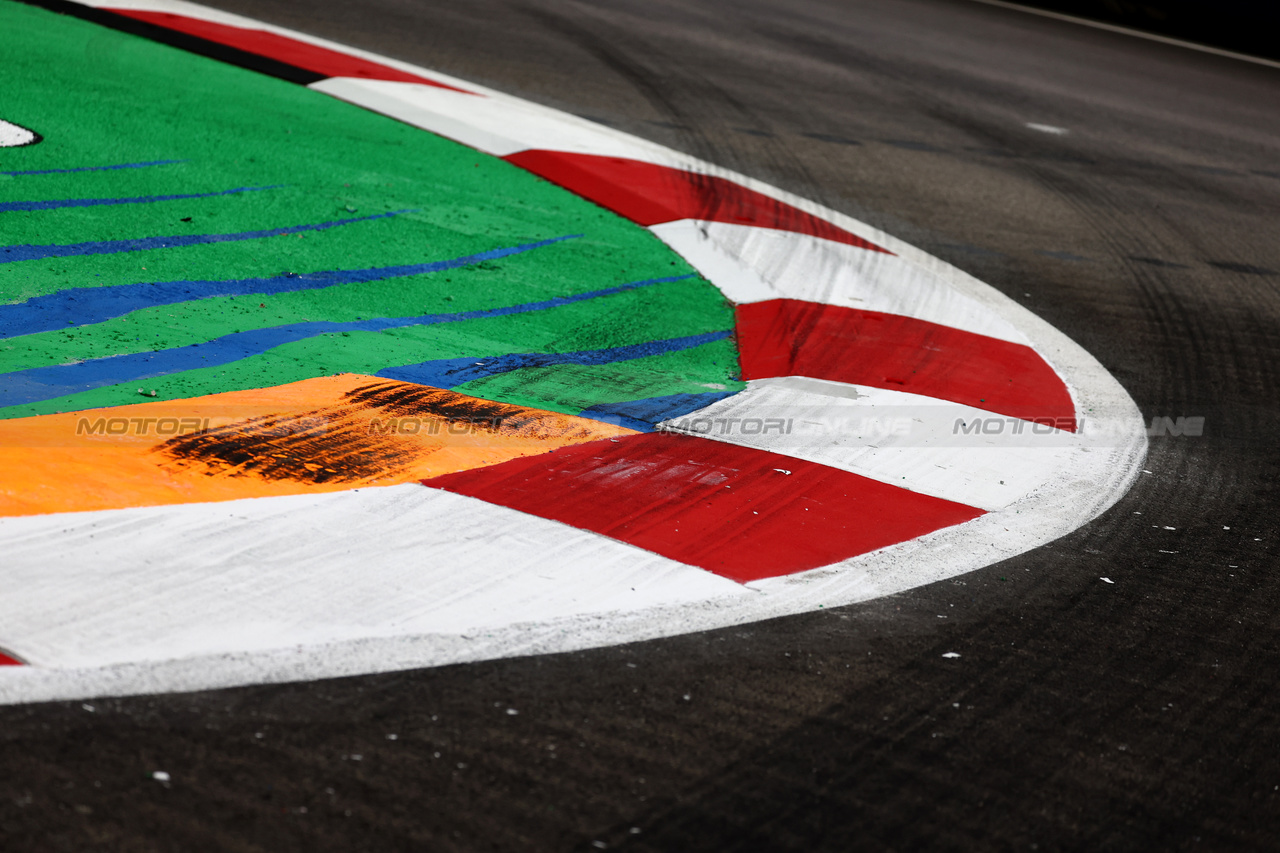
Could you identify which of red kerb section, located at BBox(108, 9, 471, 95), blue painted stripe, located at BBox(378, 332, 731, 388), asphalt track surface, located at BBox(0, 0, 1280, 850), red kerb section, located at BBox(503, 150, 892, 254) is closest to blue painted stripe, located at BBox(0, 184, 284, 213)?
red kerb section, located at BBox(503, 150, 892, 254)

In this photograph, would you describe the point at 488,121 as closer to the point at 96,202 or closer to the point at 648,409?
the point at 96,202

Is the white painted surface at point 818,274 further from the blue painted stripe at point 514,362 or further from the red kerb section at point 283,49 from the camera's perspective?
the red kerb section at point 283,49

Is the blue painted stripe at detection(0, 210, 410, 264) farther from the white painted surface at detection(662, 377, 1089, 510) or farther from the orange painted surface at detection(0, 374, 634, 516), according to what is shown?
the white painted surface at detection(662, 377, 1089, 510)

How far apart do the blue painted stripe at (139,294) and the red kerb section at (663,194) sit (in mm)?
1305

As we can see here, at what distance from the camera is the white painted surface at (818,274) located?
198 inches

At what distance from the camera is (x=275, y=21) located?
344 inches

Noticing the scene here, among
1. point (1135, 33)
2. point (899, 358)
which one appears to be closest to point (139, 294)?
point (899, 358)

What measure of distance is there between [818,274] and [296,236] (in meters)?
2.23

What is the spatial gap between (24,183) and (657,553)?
3.24m

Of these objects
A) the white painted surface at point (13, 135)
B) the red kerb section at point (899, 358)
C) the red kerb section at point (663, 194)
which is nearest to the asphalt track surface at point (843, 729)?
the red kerb section at point (899, 358)

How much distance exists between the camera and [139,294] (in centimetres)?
395

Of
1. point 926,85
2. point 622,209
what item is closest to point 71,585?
point 622,209

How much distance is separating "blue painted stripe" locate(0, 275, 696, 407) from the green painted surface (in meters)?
0.04

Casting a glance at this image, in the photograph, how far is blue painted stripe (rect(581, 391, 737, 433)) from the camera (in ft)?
11.8
